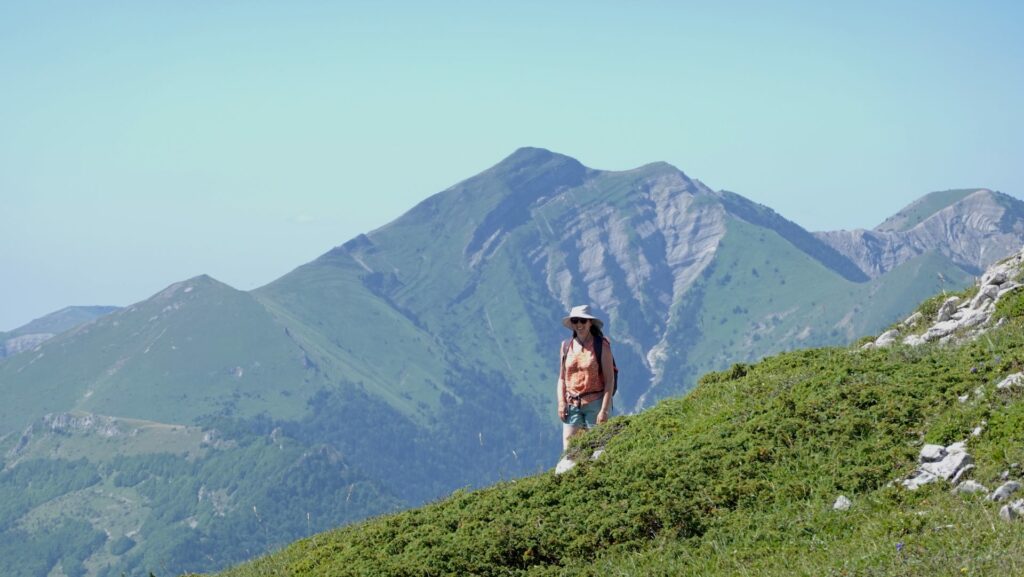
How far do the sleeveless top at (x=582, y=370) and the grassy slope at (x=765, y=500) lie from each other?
53.2 inches

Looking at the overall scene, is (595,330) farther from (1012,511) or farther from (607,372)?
(1012,511)

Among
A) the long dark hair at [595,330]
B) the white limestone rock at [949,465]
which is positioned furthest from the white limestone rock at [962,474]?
the long dark hair at [595,330]

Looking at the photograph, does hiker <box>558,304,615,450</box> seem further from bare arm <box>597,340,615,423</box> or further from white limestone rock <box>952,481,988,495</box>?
white limestone rock <box>952,481,988,495</box>

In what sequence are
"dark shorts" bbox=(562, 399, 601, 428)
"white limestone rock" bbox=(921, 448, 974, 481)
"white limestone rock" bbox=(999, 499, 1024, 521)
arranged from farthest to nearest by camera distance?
"dark shorts" bbox=(562, 399, 601, 428), "white limestone rock" bbox=(921, 448, 974, 481), "white limestone rock" bbox=(999, 499, 1024, 521)

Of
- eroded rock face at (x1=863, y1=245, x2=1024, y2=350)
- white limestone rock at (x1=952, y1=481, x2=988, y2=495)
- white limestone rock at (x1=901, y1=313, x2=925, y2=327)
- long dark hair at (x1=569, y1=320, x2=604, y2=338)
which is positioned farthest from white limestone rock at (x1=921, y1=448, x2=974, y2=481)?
white limestone rock at (x1=901, y1=313, x2=925, y2=327)

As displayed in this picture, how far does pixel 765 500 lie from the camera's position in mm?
15125

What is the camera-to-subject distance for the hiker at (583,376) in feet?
65.3

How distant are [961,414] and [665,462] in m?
4.22

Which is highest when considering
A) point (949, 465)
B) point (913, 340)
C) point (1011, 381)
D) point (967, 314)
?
point (967, 314)

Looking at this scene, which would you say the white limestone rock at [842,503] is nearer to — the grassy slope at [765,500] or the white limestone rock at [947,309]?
the grassy slope at [765,500]

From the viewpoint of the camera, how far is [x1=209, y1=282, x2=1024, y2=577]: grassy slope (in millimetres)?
13047

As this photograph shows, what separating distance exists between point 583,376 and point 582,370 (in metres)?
0.11

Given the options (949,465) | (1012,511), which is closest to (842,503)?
(949,465)

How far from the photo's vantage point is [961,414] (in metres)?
15.5
